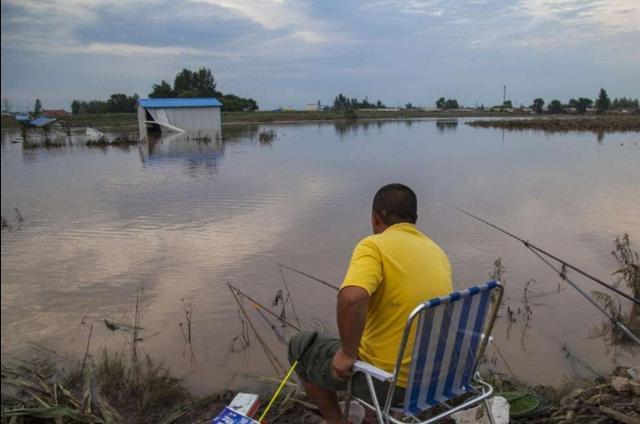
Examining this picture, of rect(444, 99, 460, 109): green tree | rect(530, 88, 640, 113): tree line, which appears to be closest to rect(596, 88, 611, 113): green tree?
rect(530, 88, 640, 113): tree line

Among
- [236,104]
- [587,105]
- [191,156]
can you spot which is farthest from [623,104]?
[191,156]

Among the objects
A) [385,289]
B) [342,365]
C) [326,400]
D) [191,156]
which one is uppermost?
[385,289]

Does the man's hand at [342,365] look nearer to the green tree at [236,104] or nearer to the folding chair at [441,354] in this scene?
the folding chair at [441,354]

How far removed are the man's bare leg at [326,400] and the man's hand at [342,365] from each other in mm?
414

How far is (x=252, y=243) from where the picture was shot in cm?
811

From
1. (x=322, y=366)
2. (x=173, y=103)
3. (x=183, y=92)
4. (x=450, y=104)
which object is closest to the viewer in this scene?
(x=322, y=366)

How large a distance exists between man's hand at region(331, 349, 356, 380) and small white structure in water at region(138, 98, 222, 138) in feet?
140

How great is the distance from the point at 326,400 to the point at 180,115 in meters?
43.8

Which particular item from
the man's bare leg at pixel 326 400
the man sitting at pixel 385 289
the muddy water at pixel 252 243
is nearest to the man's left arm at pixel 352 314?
the man sitting at pixel 385 289

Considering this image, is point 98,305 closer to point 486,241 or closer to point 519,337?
point 519,337

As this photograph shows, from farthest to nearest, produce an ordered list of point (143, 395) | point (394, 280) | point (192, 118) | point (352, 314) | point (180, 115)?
point (192, 118) → point (180, 115) → point (143, 395) → point (394, 280) → point (352, 314)

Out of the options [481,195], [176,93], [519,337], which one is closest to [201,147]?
[481,195]

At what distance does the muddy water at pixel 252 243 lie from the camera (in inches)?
196

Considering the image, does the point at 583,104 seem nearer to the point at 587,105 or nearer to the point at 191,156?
the point at 587,105
